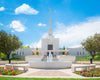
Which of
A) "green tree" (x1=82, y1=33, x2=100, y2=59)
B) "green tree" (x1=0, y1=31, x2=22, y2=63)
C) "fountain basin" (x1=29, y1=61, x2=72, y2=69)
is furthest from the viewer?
"green tree" (x1=82, y1=33, x2=100, y2=59)

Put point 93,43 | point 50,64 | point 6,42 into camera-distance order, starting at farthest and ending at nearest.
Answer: point 93,43 → point 6,42 → point 50,64

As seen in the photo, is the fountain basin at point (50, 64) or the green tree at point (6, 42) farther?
the green tree at point (6, 42)

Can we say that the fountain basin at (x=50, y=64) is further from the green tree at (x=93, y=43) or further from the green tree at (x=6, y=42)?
the green tree at (x=93, y=43)

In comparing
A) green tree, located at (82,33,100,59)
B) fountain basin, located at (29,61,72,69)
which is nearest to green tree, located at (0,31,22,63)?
fountain basin, located at (29,61,72,69)

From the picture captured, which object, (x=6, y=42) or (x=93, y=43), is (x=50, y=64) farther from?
(x=93, y=43)

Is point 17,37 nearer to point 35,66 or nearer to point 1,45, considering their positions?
point 1,45

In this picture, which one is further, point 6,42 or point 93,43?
point 93,43

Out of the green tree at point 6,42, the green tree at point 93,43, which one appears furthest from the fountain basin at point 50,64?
the green tree at point 93,43

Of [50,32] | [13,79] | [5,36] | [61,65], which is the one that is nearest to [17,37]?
[5,36]

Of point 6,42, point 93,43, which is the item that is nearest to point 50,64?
point 6,42

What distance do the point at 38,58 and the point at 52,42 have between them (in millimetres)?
14068

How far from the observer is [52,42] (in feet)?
121

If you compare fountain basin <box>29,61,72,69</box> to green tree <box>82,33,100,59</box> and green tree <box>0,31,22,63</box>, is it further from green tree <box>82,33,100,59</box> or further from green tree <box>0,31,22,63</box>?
green tree <box>82,33,100,59</box>

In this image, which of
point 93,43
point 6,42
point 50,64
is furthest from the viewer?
point 93,43
